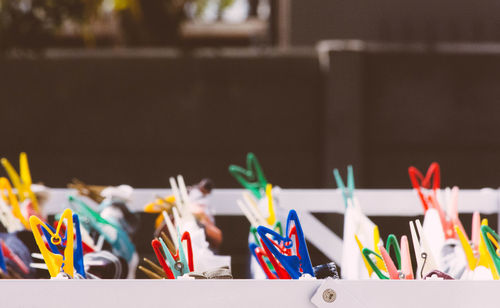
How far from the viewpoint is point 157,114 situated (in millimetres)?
1979

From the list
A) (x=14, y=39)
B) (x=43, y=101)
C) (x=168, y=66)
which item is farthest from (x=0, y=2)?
(x=168, y=66)

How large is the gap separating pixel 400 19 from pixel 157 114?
1.13 meters

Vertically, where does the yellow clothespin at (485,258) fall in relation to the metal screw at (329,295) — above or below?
below

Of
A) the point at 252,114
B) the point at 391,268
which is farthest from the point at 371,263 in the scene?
the point at 252,114

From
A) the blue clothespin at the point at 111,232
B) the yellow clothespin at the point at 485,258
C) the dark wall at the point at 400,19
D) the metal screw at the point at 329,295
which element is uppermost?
the dark wall at the point at 400,19

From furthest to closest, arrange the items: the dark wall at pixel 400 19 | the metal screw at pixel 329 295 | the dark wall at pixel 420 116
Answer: the dark wall at pixel 400 19
the dark wall at pixel 420 116
the metal screw at pixel 329 295

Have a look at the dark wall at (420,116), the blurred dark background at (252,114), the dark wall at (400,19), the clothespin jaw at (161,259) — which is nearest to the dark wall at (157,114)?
the blurred dark background at (252,114)

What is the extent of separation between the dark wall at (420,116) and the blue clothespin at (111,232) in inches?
48.7

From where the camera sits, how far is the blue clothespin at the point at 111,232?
29.8 inches

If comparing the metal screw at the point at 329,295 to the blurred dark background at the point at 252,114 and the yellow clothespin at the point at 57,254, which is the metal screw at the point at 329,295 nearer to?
the yellow clothespin at the point at 57,254

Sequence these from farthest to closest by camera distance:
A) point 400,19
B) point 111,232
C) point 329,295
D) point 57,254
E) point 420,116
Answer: point 400,19 → point 420,116 → point 111,232 → point 57,254 → point 329,295

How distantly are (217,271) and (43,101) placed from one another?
5.21 feet

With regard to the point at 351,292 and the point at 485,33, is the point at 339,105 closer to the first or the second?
the point at 485,33

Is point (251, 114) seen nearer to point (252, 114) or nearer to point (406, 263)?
point (252, 114)
